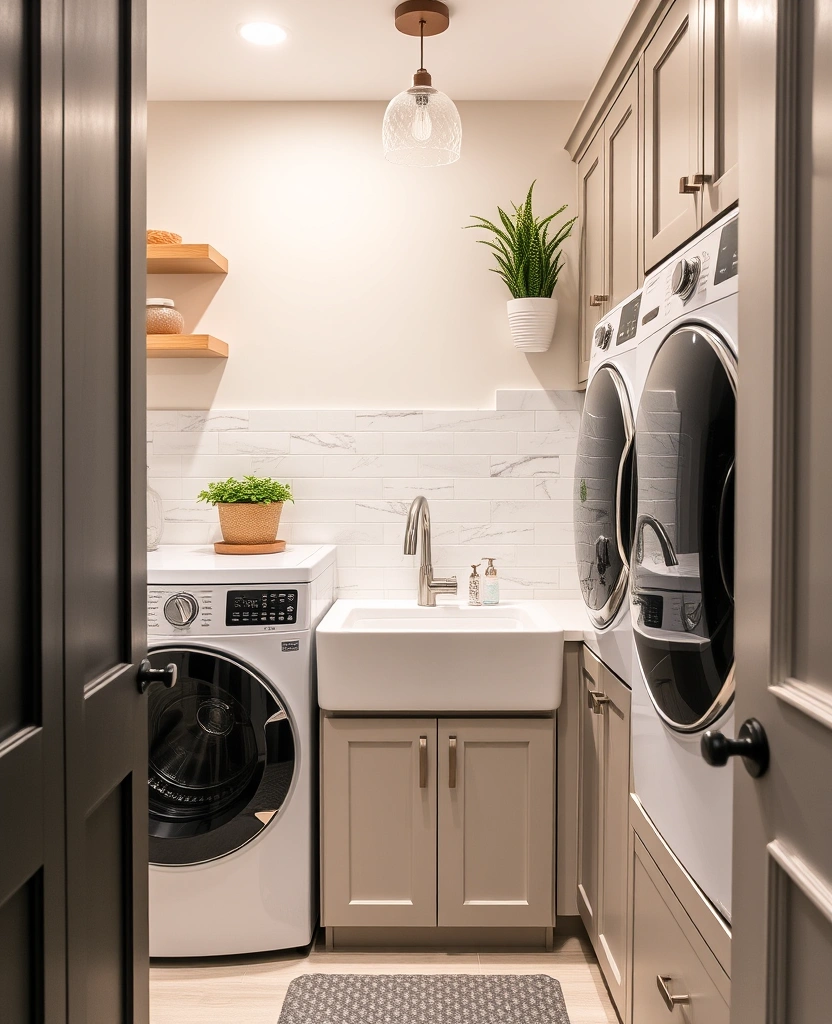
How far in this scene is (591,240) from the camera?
102 inches

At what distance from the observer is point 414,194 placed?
2.83 meters

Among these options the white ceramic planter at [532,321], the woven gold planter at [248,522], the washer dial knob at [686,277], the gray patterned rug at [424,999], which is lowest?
the gray patterned rug at [424,999]

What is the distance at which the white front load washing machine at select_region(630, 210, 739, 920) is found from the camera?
109cm

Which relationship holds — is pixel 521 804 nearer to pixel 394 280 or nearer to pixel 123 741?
pixel 123 741

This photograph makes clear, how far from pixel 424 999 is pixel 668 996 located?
2.82 ft

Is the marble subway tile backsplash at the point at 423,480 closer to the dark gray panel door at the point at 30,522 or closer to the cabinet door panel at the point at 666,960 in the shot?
the cabinet door panel at the point at 666,960

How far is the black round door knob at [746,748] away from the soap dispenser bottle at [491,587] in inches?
72.2

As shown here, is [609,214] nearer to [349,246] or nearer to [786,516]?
[349,246]

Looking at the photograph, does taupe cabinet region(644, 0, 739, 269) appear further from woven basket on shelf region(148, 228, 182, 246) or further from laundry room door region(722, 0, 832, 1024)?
woven basket on shelf region(148, 228, 182, 246)

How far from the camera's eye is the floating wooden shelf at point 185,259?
8.62 feet

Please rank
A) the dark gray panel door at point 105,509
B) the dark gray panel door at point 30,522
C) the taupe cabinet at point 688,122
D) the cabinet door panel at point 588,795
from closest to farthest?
the dark gray panel door at point 30,522, the dark gray panel door at point 105,509, the taupe cabinet at point 688,122, the cabinet door panel at point 588,795

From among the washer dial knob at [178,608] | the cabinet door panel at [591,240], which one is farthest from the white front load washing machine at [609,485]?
the washer dial knob at [178,608]

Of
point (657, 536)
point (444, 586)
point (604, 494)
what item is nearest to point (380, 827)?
point (444, 586)

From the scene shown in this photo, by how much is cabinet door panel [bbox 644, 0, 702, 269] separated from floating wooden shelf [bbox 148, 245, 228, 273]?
1420 millimetres
